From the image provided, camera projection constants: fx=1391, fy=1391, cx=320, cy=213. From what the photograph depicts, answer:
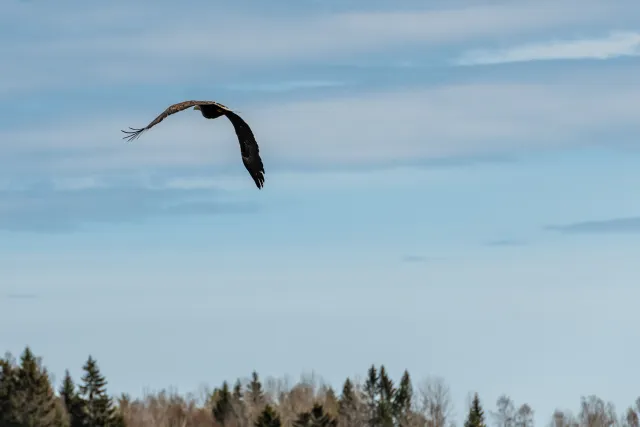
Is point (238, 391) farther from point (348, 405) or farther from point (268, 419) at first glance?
point (268, 419)

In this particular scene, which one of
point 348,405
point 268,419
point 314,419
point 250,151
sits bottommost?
point 250,151

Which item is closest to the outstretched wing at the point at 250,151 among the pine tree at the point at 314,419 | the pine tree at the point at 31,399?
the pine tree at the point at 314,419

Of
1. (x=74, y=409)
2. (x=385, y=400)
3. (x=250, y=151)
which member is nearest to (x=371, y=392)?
(x=385, y=400)

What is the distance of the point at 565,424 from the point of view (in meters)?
129

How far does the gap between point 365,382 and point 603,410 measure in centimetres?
2613

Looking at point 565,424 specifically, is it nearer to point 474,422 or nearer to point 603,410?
point 603,410

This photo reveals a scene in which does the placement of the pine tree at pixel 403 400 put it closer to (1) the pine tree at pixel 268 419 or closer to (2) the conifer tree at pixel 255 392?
(2) the conifer tree at pixel 255 392

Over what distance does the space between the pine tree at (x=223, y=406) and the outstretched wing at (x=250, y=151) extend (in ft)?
305

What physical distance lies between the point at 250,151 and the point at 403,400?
99.6 metres

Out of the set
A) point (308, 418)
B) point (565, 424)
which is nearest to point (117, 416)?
point (308, 418)

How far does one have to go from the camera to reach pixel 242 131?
22219 millimetres

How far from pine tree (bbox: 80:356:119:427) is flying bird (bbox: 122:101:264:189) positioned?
6243 centimetres

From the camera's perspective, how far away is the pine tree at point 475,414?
93.6 meters

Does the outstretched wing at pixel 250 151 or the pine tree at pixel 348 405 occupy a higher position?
the pine tree at pixel 348 405
